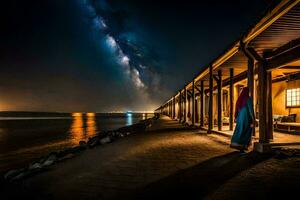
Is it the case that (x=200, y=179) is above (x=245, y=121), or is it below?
below

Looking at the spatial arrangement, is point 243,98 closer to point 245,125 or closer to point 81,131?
point 245,125

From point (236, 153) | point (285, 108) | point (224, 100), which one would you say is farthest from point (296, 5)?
point (224, 100)

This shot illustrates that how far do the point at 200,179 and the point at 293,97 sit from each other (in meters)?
10.5

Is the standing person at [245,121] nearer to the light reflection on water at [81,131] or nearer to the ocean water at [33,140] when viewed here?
the ocean water at [33,140]

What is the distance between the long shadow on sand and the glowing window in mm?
7572

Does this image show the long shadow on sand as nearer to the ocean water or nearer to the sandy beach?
the sandy beach

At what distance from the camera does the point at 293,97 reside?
1206 cm

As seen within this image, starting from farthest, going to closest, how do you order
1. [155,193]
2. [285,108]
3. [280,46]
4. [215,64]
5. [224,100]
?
[224,100]
[285,108]
[215,64]
[280,46]
[155,193]

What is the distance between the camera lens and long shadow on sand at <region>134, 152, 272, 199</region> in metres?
3.67

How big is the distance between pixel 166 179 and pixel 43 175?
3.20 meters

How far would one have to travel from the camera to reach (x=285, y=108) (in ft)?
42.1

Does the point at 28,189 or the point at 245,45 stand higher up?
the point at 245,45

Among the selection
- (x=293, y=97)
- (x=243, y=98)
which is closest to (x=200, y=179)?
(x=243, y=98)

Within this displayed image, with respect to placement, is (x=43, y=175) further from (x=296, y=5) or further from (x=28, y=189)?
(x=296, y=5)
